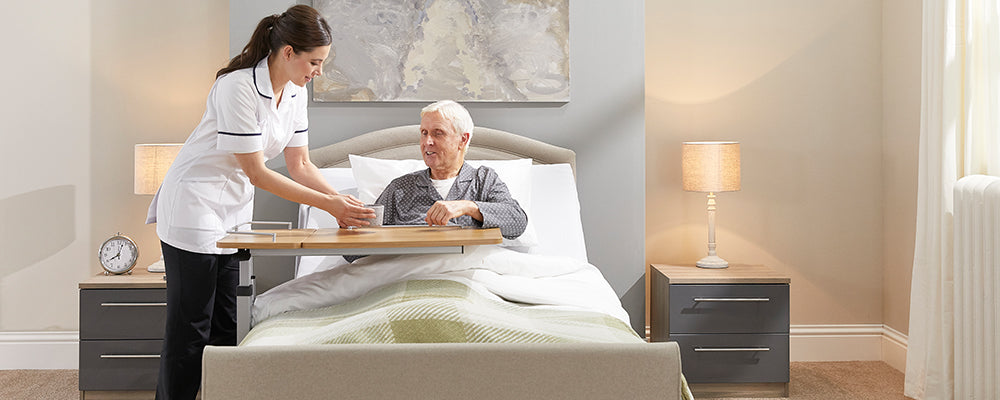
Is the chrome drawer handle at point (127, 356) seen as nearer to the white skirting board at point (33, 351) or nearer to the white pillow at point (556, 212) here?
the white skirting board at point (33, 351)

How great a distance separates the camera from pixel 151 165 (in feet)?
10.1

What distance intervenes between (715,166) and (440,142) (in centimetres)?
134

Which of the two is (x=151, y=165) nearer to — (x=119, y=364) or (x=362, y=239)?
(x=119, y=364)

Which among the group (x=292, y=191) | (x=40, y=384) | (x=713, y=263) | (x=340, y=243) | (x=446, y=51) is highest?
(x=446, y=51)

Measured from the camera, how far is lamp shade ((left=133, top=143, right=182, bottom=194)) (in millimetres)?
3078

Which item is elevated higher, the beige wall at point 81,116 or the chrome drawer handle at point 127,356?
the beige wall at point 81,116

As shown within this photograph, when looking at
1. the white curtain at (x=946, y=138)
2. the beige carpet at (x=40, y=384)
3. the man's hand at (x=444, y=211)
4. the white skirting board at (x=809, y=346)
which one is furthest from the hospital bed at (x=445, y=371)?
the white skirting board at (x=809, y=346)

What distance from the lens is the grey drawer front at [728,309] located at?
3023 mm

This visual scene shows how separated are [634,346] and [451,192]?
1101mm

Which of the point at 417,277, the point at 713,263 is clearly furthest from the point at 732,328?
the point at 417,277

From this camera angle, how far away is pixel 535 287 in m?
2.12

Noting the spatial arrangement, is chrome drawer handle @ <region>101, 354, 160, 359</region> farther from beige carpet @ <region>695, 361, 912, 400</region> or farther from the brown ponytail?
beige carpet @ <region>695, 361, 912, 400</region>

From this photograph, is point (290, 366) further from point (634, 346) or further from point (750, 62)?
point (750, 62)

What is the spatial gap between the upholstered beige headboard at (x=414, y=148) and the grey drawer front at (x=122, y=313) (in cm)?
85
